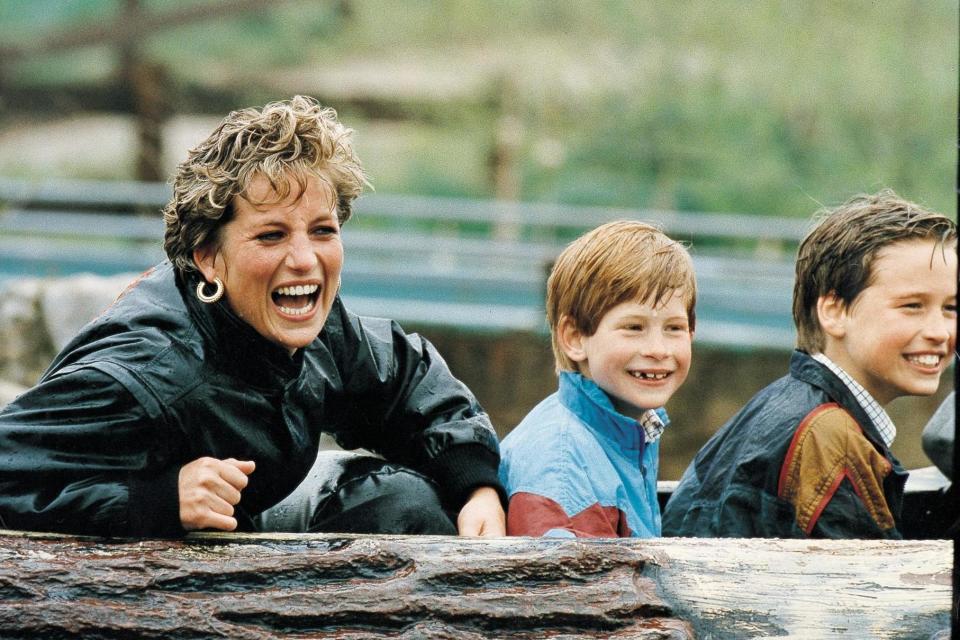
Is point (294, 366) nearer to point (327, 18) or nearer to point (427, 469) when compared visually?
point (427, 469)

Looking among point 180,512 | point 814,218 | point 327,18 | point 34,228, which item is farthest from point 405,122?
point 180,512

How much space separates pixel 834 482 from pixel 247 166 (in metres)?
1.23

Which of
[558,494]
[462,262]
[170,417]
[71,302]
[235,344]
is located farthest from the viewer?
[462,262]

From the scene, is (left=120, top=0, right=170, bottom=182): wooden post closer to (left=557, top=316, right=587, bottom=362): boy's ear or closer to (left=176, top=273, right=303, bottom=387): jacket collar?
(left=557, top=316, right=587, bottom=362): boy's ear

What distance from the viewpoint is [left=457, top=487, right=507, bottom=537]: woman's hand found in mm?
2375

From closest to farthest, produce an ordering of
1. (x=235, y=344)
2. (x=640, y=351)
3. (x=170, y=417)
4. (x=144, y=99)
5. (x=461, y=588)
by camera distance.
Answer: (x=461, y=588) → (x=170, y=417) → (x=235, y=344) → (x=640, y=351) → (x=144, y=99)

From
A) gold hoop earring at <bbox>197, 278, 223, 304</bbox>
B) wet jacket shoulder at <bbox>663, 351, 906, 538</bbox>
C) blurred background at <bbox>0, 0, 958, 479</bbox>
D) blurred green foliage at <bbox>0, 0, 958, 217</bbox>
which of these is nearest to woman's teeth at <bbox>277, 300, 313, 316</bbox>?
gold hoop earring at <bbox>197, 278, 223, 304</bbox>

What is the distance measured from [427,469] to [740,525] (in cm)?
63

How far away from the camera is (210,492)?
6.80 ft

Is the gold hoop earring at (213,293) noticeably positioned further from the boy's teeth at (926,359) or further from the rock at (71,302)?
the rock at (71,302)

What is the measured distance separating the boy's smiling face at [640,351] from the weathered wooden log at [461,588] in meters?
0.45

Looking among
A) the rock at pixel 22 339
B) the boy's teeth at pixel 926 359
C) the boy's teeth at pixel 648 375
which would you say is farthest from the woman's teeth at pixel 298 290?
the rock at pixel 22 339

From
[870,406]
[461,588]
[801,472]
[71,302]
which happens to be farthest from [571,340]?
[71,302]

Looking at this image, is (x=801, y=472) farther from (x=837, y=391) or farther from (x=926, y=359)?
(x=926, y=359)
